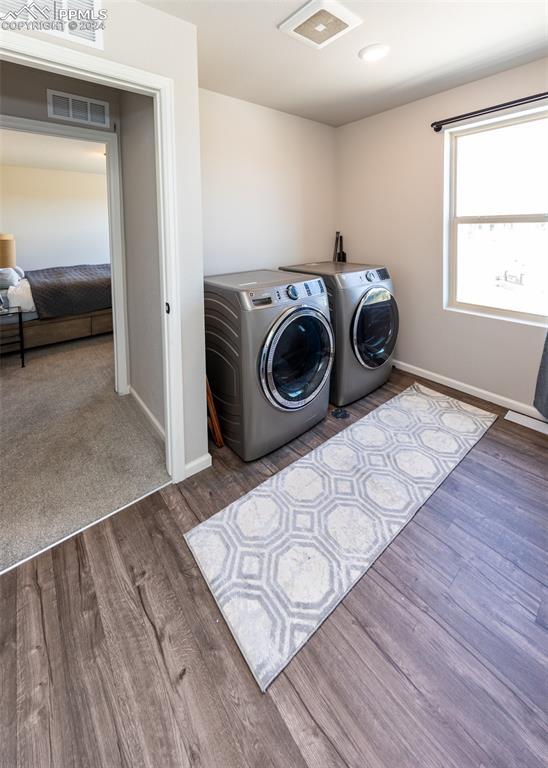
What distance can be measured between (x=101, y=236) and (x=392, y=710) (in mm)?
7866

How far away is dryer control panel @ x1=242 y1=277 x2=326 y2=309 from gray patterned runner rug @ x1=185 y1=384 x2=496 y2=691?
0.97 metres

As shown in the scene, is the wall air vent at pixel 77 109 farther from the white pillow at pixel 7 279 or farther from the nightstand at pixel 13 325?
the white pillow at pixel 7 279

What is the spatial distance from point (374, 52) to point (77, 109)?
75.1 inches

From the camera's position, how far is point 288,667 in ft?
3.98

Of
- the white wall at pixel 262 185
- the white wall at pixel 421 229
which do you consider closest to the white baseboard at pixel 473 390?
the white wall at pixel 421 229

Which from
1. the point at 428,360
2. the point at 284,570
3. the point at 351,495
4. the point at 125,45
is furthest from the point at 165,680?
the point at 428,360

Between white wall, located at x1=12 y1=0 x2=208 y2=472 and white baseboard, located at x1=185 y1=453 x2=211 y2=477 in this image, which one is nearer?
white wall, located at x1=12 y1=0 x2=208 y2=472

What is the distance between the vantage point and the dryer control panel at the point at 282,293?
2.05 m

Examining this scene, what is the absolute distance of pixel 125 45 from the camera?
1.56 meters

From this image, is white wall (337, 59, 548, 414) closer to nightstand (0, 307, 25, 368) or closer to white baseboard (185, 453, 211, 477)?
white baseboard (185, 453, 211, 477)

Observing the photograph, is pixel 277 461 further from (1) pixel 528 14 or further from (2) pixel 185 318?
(1) pixel 528 14

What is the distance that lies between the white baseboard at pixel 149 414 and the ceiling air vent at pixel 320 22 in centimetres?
234

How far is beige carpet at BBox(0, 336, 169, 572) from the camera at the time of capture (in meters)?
1.85

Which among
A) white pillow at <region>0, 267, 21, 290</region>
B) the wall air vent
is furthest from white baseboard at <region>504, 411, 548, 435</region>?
white pillow at <region>0, 267, 21, 290</region>
